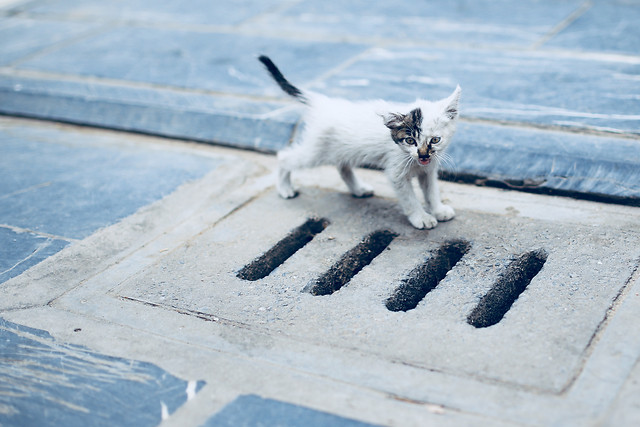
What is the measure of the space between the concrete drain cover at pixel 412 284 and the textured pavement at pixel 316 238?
1cm

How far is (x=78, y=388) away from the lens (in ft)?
7.08

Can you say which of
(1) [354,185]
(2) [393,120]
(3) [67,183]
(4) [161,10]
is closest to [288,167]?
(1) [354,185]

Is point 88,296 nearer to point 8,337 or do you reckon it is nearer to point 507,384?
point 8,337

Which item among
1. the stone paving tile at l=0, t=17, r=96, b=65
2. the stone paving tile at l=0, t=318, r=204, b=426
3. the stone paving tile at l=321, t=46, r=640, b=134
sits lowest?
the stone paving tile at l=0, t=318, r=204, b=426

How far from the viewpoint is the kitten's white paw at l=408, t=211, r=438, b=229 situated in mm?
3010

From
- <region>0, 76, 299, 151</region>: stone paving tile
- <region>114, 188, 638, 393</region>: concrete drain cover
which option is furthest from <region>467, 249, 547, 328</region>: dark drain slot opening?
<region>0, 76, 299, 151</region>: stone paving tile

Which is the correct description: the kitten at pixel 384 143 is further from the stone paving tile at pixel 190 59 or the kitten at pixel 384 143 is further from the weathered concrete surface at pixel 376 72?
the stone paving tile at pixel 190 59

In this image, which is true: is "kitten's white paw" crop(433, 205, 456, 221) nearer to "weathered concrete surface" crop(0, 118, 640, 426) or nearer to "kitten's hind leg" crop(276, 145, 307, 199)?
"weathered concrete surface" crop(0, 118, 640, 426)

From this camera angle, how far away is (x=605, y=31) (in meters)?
4.95

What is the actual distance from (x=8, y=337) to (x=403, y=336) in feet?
4.85

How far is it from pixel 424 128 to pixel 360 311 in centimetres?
87

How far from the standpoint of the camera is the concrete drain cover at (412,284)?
2.20m

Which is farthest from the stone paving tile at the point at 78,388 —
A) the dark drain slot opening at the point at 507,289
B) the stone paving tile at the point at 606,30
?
the stone paving tile at the point at 606,30

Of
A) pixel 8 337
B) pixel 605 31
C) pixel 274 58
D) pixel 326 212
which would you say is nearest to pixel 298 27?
pixel 274 58
